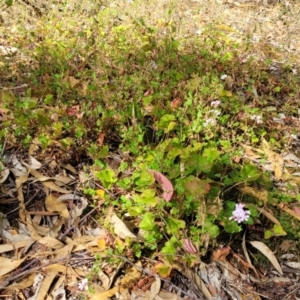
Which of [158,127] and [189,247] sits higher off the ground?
[158,127]

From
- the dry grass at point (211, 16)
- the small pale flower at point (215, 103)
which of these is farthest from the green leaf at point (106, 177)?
the dry grass at point (211, 16)

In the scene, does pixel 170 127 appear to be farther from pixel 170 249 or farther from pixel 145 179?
pixel 170 249

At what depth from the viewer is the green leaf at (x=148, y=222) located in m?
1.83

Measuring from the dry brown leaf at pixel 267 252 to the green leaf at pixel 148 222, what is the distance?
1.67 feet

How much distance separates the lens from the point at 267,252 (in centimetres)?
198

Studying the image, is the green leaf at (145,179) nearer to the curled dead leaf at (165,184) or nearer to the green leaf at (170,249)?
the curled dead leaf at (165,184)

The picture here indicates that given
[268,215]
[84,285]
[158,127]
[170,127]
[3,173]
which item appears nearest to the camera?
[84,285]

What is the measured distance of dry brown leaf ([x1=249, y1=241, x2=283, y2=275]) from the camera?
1970 mm

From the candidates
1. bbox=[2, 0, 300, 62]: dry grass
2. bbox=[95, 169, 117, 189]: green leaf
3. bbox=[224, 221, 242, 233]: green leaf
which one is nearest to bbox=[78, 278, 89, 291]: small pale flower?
bbox=[95, 169, 117, 189]: green leaf

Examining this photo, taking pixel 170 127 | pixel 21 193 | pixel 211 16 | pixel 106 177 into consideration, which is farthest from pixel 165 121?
pixel 211 16

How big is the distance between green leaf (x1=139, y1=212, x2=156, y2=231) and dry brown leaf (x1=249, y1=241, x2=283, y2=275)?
1.67 feet

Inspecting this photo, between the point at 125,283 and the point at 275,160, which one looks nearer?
the point at 125,283

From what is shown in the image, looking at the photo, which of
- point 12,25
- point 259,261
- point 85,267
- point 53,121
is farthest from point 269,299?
point 12,25

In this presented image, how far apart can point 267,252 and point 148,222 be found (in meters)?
0.60
